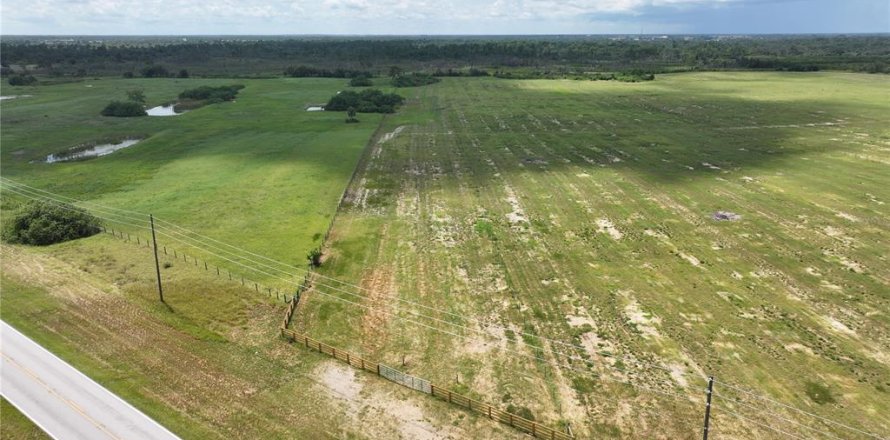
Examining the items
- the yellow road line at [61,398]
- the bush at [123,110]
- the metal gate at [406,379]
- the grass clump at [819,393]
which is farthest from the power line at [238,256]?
the bush at [123,110]

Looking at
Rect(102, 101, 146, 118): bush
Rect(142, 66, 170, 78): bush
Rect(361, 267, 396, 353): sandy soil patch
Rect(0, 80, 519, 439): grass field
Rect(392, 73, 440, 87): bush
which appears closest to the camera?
Rect(0, 80, 519, 439): grass field

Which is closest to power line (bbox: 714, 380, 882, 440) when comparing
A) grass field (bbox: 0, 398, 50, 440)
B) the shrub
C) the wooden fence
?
the wooden fence

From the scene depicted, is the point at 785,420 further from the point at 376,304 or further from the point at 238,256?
the point at 238,256

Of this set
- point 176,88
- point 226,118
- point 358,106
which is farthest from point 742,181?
point 176,88

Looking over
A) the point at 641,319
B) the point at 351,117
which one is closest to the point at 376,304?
the point at 641,319

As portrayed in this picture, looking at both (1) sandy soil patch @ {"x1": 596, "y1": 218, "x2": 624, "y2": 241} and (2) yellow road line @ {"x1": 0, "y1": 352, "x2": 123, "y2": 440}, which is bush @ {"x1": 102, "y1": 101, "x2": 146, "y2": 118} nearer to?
(2) yellow road line @ {"x1": 0, "y1": 352, "x2": 123, "y2": 440}

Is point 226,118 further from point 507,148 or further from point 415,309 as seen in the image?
point 415,309

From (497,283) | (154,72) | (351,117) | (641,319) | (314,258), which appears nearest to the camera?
(641,319)
